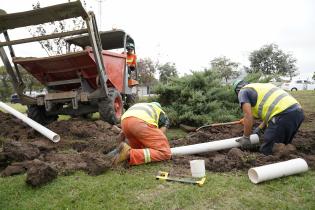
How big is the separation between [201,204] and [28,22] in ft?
17.6

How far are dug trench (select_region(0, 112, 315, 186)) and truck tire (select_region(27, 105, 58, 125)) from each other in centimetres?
114

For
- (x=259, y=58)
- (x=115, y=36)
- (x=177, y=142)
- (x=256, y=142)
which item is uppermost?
(x=115, y=36)

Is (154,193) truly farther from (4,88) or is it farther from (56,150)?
(4,88)

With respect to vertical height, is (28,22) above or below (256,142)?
above

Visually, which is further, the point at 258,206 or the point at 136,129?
the point at 136,129

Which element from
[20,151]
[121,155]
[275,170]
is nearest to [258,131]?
[275,170]

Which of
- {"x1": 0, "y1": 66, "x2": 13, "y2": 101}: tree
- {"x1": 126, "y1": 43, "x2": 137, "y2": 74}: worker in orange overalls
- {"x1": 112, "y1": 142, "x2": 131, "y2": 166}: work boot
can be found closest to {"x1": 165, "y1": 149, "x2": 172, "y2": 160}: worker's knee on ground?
{"x1": 112, "y1": 142, "x2": 131, "y2": 166}: work boot

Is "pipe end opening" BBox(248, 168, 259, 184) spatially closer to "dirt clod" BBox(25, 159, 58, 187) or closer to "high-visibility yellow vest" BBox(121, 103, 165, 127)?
"high-visibility yellow vest" BBox(121, 103, 165, 127)

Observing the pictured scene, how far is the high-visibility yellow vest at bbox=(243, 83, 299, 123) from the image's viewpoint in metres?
4.99

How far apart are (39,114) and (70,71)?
1530 mm

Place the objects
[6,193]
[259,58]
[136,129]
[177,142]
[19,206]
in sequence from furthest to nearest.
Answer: [259,58]
[177,142]
[136,129]
[6,193]
[19,206]

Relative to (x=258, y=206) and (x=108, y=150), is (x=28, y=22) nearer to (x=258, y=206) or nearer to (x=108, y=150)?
(x=108, y=150)

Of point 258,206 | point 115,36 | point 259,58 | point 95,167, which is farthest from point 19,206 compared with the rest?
point 259,58

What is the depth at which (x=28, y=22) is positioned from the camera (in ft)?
22.8
